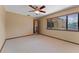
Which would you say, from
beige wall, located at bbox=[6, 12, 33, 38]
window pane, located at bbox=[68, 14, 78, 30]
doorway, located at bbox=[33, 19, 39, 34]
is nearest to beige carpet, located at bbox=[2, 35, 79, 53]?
window pane, located at bbox=[68, 14, 78, 30]

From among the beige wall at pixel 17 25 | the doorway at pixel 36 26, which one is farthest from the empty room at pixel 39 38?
the doorway at pixel 36 26

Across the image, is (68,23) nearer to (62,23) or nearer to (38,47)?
(62,23)

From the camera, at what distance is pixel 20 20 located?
960cm

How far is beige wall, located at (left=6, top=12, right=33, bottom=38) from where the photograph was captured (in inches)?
313

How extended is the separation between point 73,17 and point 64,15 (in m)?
0.91

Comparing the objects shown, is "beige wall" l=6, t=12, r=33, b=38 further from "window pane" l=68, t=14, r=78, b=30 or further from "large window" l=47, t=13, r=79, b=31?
"window pane" l=68, t=14, r=78, b=30

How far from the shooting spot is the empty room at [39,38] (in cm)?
482

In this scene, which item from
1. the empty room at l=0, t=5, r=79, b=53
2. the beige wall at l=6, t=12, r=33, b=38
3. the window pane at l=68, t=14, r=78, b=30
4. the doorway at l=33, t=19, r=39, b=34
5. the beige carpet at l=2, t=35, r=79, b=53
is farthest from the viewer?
the doorway at l=33, t=19, r=39, b=34

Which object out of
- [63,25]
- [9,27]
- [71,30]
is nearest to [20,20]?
[9,27]

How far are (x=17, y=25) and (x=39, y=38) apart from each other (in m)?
2.33

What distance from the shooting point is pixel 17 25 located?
29.9 feet

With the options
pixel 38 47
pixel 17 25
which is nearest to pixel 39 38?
pixel 17 25

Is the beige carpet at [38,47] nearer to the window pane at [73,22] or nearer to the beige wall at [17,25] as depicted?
the window pane at [73,22]
